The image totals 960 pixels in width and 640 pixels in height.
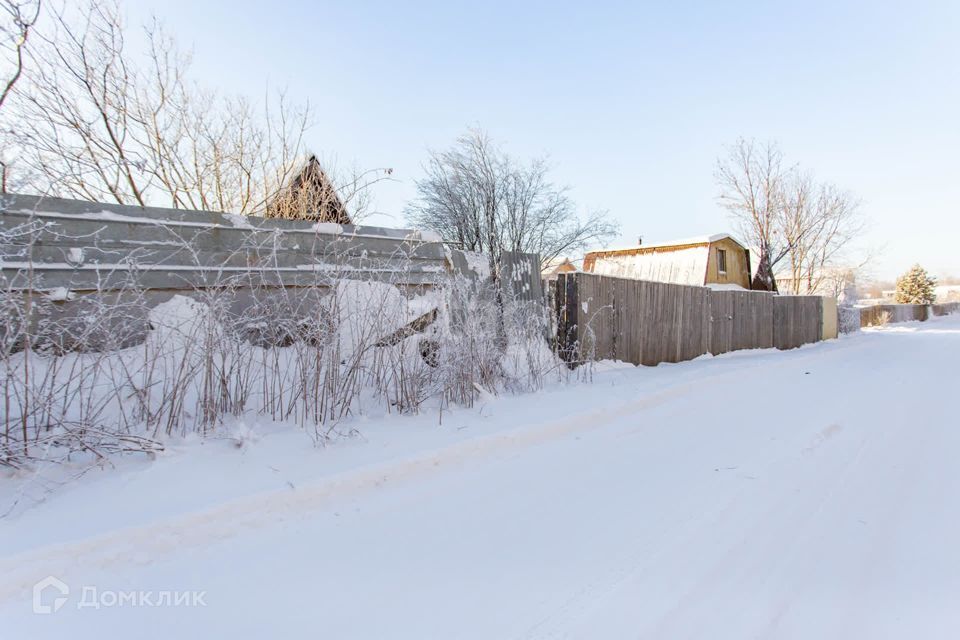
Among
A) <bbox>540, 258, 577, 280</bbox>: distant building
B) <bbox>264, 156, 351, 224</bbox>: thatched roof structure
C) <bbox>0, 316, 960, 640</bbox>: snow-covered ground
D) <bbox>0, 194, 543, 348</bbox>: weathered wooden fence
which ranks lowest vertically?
<bbox>0, 316, 960, 640</bbox>: snow-covered ground

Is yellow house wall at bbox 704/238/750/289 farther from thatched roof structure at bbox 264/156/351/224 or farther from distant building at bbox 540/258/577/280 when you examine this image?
thatched roof structure at bbox 264/156/351/224

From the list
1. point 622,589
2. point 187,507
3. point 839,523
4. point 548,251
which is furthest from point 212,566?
point 548,251

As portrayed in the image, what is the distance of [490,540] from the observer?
2.08 m

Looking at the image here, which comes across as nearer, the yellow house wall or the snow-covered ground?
the snow-covered ground

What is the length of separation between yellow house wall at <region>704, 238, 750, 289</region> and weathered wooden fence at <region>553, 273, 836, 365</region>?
943cm

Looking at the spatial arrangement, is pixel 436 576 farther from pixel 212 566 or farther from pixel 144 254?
pixel 144 254

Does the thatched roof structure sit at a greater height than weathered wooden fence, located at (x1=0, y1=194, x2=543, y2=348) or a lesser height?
greater

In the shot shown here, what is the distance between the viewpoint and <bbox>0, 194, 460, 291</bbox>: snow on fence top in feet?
9.57

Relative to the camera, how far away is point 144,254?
334cm

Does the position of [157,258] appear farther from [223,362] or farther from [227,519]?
[227,519]

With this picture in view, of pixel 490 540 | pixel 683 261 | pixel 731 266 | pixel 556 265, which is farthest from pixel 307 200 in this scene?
pixel 731 266

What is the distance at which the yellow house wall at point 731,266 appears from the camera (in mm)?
21359

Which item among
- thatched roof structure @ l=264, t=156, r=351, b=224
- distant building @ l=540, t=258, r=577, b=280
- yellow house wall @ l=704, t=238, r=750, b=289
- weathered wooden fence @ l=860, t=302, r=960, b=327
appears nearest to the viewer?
thatched roof structure @ l=264, t=156, r=351, b=224

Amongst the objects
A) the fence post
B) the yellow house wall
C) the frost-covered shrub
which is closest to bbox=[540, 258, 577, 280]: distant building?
the yellow house wall
